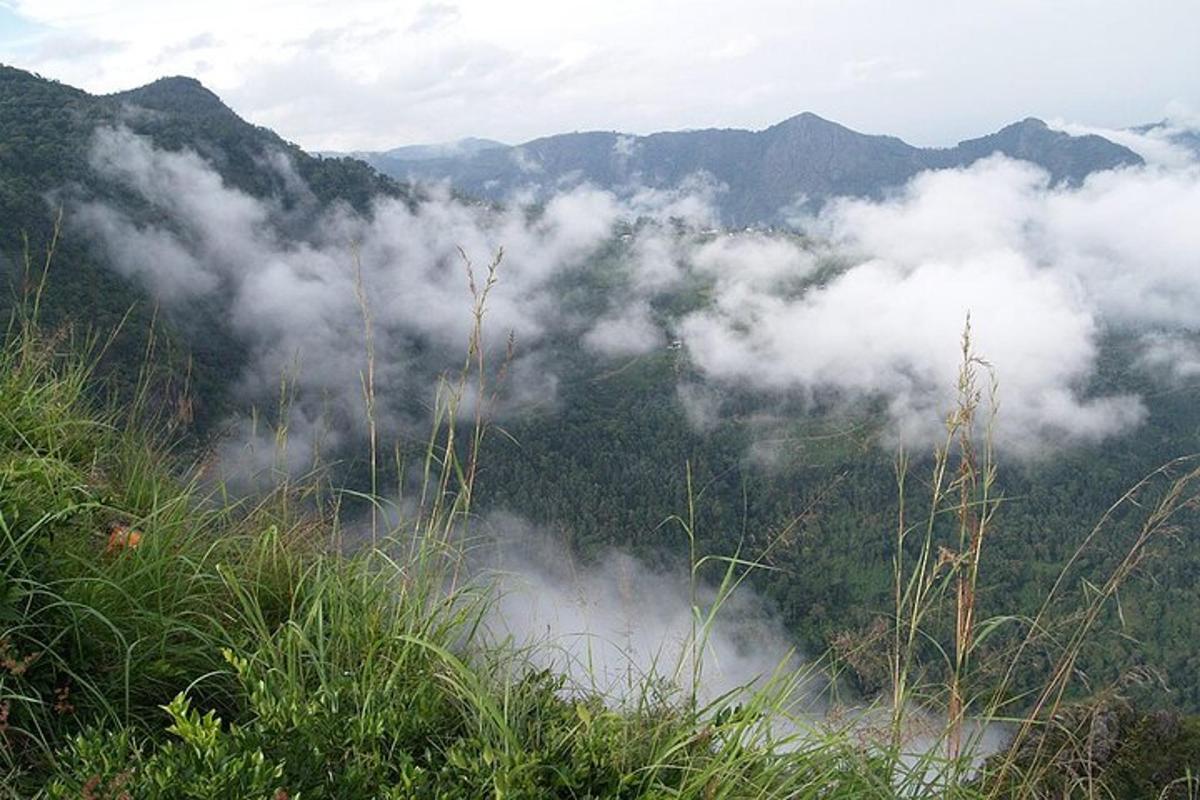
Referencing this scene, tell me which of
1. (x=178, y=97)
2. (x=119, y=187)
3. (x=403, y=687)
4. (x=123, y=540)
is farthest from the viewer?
(x=178, y=97)

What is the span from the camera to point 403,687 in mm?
2291

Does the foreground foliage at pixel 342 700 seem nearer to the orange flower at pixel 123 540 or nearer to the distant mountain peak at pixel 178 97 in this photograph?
the orange flower at pixel 123 540

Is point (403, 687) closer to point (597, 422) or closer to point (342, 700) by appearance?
point (342, 700)

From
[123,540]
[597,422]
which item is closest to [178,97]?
[597,422]

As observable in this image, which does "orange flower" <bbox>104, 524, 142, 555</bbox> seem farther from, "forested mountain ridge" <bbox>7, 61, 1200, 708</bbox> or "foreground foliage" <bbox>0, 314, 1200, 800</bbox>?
"forested mountain ridge" <bbox>7, 61, 1200, 708</bbox>

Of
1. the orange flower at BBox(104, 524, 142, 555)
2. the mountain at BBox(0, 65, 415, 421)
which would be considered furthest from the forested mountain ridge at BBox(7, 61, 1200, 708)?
the orange flower at BBox(104, 524, 142, 555)

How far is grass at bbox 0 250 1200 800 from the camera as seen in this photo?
1872 millimetres

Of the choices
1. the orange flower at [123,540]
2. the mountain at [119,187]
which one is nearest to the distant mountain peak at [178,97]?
the mountain at [119,187]

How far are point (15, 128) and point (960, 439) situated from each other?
437ft

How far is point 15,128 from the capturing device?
105 metres

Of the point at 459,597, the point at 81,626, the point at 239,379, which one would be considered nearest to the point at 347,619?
the point at 459,597

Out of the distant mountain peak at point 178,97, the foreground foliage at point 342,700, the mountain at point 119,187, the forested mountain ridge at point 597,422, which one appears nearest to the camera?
the foreground foliage at point 342,700

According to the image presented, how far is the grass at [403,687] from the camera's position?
187 centimetres

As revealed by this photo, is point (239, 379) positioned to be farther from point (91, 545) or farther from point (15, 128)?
point (91, 545)
